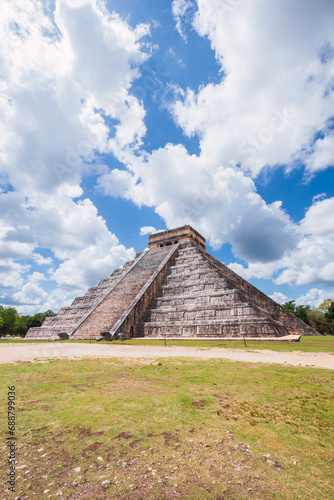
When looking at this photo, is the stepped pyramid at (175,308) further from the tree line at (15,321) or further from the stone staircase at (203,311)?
the tree line at (15,321)

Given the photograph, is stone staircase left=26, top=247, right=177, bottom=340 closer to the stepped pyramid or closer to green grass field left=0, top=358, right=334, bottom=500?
the stepped pyramid

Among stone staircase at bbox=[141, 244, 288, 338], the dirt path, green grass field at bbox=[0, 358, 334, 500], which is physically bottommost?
green grass field at bbox=[0, 358, 334, 500]

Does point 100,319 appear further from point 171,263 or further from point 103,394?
point 103,394

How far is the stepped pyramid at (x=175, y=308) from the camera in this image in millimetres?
17844

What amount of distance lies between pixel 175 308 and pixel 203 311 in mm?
2758

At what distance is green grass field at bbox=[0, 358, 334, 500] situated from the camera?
2059 millimetres

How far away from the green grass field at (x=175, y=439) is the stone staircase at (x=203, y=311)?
12062mm

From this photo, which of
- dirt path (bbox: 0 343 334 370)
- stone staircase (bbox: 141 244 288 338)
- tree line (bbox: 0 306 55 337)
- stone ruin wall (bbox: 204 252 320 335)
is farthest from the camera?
tree line (bbox: 0 306 55 337)

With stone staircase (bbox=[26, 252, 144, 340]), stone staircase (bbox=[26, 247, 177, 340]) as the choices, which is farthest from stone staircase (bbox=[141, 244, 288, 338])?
stone staircase (bbox=[26, 252, 144, 340])

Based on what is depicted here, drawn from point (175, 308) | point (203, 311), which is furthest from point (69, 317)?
point (203, 311)

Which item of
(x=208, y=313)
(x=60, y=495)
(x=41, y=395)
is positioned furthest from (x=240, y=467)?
(x=208, y=313)

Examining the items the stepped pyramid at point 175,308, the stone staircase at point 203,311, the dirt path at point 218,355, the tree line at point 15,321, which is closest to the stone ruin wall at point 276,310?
the stepped pyramid at point 175,308

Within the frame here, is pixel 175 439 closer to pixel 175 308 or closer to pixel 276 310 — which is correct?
pixel 175 308

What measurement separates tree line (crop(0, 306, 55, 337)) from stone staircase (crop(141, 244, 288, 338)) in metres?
31.2
